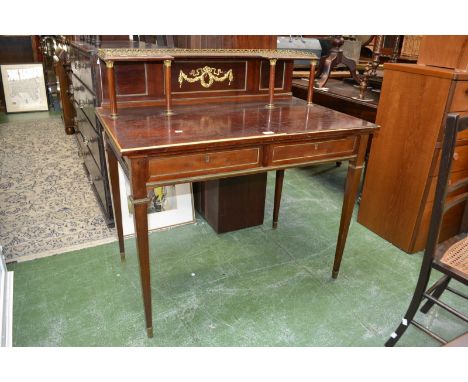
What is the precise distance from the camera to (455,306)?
78.9 inches

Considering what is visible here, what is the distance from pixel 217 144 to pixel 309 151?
1.54 ft

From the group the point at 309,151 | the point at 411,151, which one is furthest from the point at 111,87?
the point at 411,151

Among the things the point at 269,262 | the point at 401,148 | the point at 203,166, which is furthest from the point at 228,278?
the point at 401,148

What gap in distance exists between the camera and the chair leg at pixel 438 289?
167 centimetres

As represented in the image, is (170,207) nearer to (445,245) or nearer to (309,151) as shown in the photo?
(309,151)

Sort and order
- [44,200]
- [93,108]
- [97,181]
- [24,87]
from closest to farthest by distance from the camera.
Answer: [93,108] < [97,181] < [44,200] < [24,87]

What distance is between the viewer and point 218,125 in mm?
1723

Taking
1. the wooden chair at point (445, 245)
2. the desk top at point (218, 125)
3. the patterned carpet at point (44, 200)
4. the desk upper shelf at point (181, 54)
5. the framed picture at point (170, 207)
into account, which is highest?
the desk upper shelf at point (181, 54)

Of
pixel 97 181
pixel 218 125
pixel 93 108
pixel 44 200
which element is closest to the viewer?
pixel 218 125

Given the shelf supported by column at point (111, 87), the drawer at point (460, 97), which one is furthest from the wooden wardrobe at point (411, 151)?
the shelf supported by column at point (111, 87)

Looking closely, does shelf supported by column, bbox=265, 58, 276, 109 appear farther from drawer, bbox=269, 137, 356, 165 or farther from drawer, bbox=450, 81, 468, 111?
drawer, bbox=450, 81, 468, 111

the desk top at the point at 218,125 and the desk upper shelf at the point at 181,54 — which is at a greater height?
the desk upper shelf at the point at 181,54

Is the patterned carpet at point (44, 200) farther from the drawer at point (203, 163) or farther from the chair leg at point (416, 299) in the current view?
the chair leg at point (416, 299)
